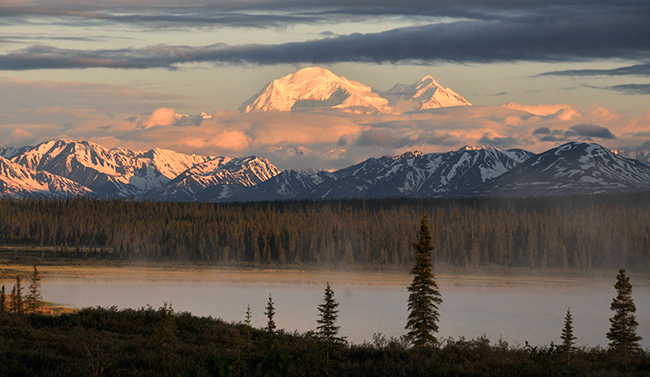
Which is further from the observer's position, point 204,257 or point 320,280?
point 204,257

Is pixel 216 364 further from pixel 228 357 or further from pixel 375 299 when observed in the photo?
pixel 375 299

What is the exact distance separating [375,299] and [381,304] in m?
6.33

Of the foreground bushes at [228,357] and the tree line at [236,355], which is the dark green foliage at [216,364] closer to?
the tree line at [236,355]

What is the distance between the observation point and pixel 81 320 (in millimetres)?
33281

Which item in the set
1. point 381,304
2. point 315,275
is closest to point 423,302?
point 381,304

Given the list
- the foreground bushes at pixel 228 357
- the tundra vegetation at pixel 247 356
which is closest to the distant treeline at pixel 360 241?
the tundra vegetation at pixel 247 356

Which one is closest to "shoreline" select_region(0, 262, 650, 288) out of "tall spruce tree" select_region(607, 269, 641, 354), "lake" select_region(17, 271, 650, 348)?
"lake" select_region(17, 271, 650, 348)

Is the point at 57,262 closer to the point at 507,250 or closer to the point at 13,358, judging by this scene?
the point at 507,250

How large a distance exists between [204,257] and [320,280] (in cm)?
5288

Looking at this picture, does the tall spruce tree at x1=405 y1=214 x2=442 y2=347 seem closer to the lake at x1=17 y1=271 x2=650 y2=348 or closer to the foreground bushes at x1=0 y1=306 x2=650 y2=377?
the foreground bushes at x1=0 y1=306 x2=650 y2=377

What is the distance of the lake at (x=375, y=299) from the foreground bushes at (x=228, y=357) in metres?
19.3

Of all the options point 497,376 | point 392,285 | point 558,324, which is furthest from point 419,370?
point 392,285

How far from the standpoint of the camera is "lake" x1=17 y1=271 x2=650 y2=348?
190ft

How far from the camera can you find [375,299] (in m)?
83.2
